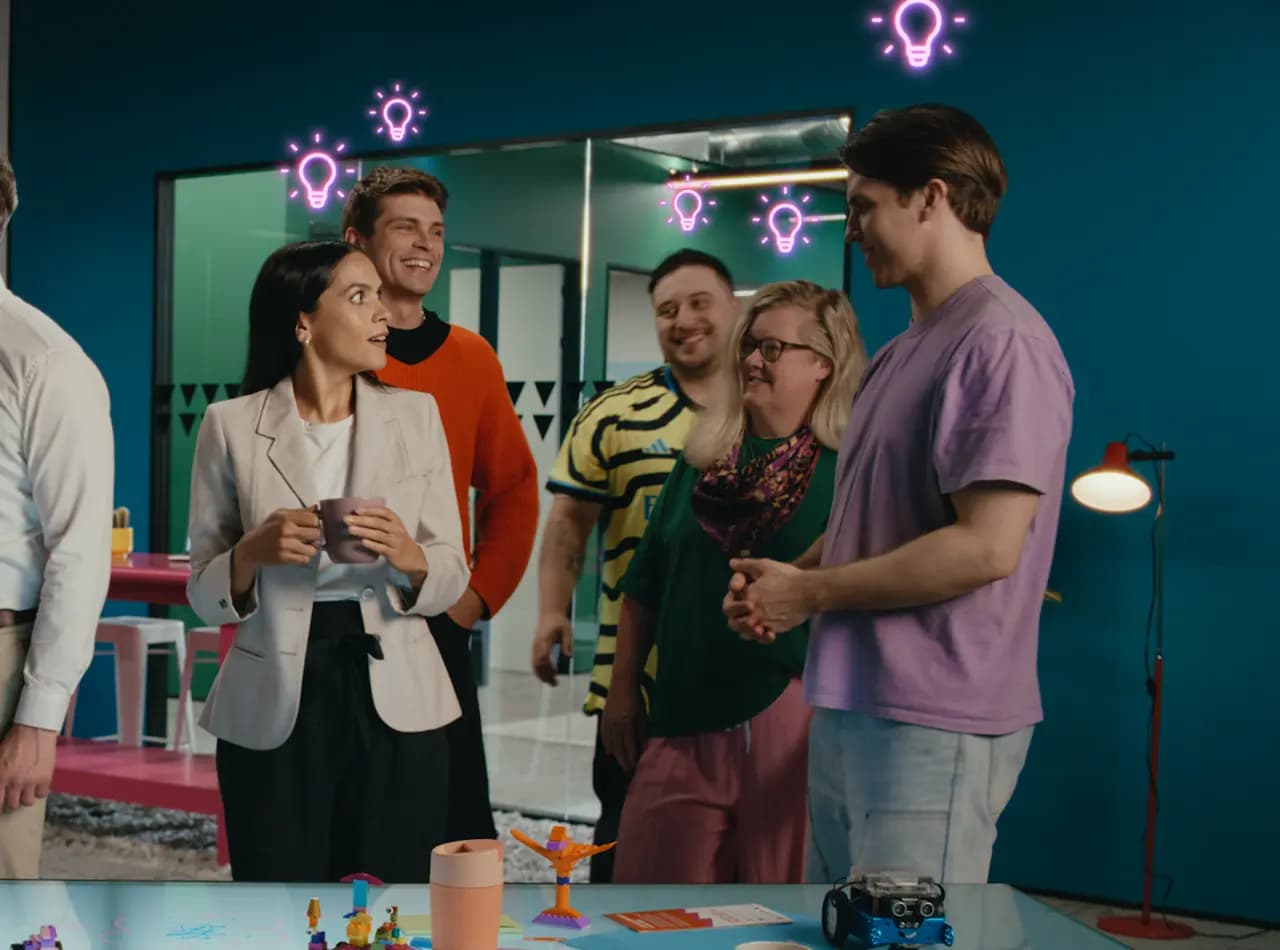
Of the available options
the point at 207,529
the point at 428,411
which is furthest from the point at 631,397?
the point at 207,529

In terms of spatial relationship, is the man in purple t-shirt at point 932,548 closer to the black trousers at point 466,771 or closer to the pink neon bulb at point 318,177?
the black trousers at point 466,771

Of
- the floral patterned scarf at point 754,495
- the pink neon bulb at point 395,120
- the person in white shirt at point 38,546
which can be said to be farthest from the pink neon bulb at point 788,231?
the person in white shirt at point 38,546

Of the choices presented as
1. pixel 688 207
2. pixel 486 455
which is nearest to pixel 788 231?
pixel 688 207

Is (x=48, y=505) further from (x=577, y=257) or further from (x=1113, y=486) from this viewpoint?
(x=577, y=257)

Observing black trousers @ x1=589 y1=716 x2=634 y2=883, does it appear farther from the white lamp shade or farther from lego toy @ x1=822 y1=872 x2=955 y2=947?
lego toy @ x1=822 y1=872 x2=955 y2=947

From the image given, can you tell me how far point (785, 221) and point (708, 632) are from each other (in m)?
2.16

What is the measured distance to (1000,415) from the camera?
1.88 meters

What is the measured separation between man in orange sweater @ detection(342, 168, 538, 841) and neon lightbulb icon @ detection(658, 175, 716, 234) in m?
1.66

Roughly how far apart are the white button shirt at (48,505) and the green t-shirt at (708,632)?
99cm

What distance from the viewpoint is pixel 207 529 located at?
7.89 ft

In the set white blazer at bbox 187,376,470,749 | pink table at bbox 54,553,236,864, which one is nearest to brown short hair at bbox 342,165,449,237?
white blazer at bbox 187,376,470,749

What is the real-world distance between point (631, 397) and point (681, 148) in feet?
5.54

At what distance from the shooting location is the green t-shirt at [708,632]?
2.60 meters

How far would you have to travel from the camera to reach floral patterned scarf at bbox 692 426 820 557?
8.79 ft
